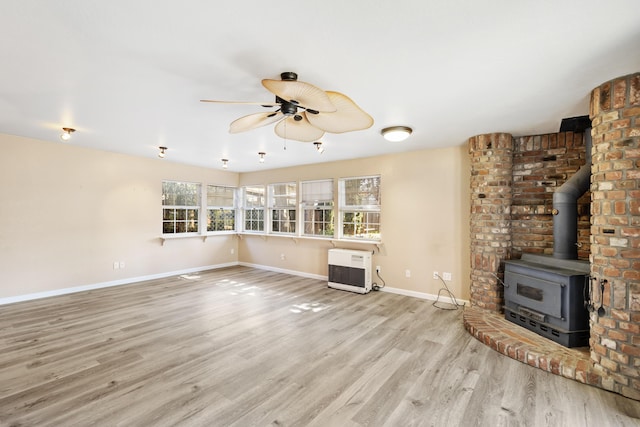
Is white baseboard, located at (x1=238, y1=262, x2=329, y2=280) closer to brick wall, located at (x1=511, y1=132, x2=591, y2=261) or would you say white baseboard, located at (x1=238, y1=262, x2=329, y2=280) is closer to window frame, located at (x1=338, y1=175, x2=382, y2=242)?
window frame, located at (x1=338, y1=175, x2=382, y2=242)

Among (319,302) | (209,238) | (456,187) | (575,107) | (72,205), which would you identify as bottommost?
(319,302)

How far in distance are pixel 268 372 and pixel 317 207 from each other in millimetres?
3820

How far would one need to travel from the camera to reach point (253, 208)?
721 centimetres

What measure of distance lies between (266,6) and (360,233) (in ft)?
14.2

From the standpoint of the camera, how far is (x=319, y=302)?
4.36 m

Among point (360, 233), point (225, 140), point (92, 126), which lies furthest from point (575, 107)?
point (92, 126)

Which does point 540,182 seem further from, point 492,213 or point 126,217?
point 126,217

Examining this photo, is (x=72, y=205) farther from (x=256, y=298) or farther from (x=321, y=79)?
(x=321, y=79)

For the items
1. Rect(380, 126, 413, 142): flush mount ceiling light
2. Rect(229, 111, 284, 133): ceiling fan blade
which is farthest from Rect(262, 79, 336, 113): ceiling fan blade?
Rect(380, 126, 413, 142): flush mount ceiling light

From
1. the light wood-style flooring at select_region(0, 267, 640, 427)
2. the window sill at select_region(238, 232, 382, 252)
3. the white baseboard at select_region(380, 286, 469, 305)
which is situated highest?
the window sill at select_region(238, 232, 382, 252)

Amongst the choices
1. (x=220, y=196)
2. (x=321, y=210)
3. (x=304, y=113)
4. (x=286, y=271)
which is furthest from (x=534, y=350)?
(x=220, y=196)

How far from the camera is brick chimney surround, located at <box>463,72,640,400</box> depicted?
2.12m

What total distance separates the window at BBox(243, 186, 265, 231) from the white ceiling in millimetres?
3868

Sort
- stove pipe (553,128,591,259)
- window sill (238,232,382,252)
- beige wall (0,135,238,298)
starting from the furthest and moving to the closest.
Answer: window sill (238,232,382,252) → beige wall (0,135,238,298) → stove pipe (553,128,591,259)
